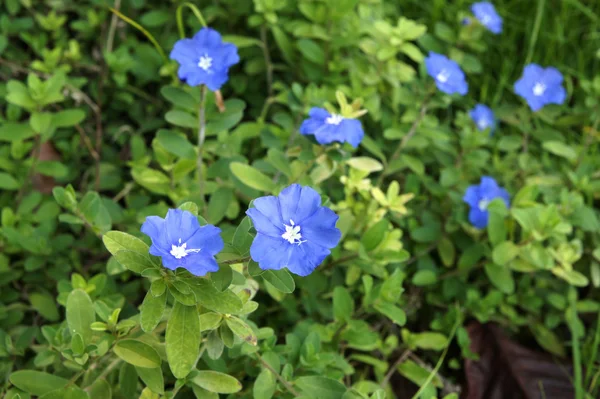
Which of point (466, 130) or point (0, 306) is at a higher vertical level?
point (466, 130)

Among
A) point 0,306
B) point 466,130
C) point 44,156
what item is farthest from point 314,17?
point 0,306

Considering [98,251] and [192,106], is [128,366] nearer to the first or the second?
[98,251]

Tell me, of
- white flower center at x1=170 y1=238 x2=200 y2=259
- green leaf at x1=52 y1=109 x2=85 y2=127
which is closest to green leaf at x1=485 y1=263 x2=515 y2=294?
white flower center at x1=170 y1=238 x2=200 y2=259

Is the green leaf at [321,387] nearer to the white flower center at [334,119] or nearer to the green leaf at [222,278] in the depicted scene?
the green leaf at [222,278]

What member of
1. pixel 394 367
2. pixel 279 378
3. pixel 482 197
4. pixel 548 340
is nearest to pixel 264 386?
pixel 279 378

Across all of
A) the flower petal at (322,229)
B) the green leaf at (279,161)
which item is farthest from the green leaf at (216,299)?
the green leaf at (279,161)

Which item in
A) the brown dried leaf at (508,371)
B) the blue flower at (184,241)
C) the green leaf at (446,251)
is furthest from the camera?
the green leaf at (446,251)

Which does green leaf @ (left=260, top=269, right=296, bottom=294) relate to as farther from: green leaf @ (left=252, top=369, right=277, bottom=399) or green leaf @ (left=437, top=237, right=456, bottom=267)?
green leaf @ (left=437, top=237, right=456, bottom=267)
